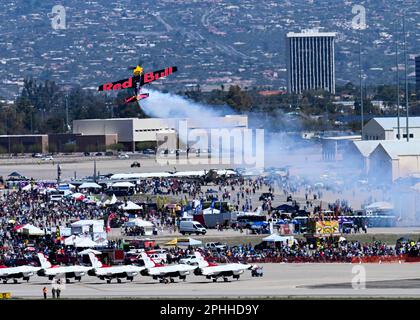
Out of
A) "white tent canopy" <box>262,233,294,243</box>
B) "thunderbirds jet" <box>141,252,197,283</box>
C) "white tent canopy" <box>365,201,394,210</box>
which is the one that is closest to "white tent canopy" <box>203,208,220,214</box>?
"white tent canopy" <box>365,201,394,210</box>

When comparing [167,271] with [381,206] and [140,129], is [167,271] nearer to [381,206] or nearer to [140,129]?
[381,206]

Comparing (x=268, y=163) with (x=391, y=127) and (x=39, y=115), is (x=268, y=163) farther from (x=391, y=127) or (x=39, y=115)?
(x=39, y=115)

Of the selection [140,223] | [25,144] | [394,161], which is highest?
[25,144]

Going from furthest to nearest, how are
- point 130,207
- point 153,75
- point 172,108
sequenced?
point 172,108, point 153,75, point 130,207

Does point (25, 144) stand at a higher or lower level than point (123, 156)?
higher

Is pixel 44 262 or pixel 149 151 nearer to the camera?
pixel 44 262

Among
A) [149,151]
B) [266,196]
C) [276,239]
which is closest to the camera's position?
[276,239]

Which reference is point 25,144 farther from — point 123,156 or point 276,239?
point 276,239

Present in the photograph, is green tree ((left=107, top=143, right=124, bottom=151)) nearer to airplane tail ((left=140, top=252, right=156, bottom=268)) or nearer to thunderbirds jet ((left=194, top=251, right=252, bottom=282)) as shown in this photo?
airplane tail ((left=140, top=252, right=156, bottom=268))

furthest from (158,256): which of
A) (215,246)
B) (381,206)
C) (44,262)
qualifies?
(381,206)
